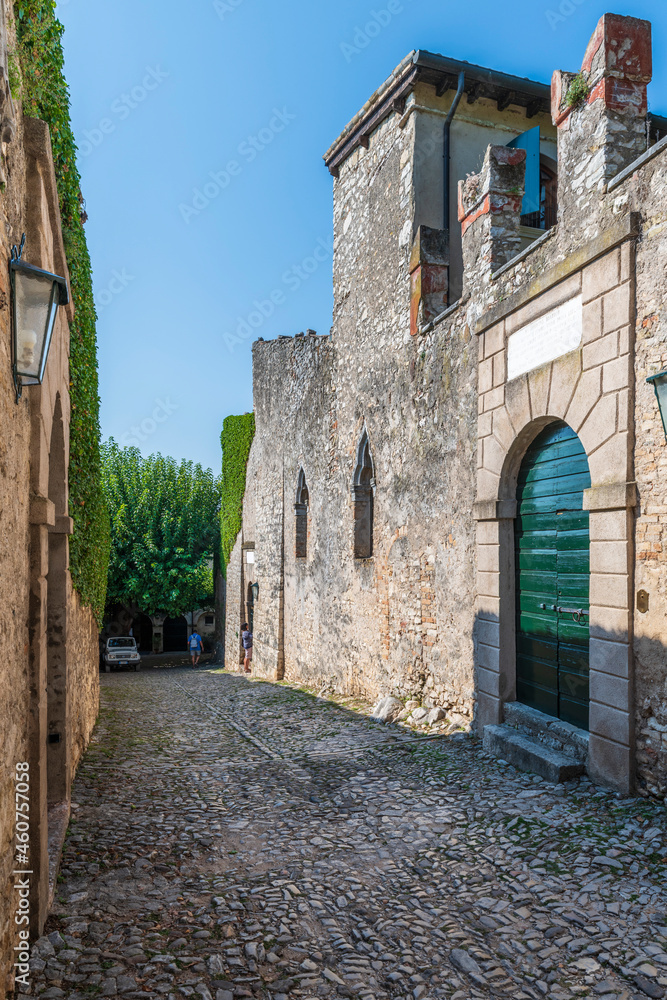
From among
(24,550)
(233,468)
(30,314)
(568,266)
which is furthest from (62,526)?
(233,468)

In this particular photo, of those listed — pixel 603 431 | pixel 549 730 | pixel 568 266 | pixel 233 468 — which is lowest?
pixel 549 730

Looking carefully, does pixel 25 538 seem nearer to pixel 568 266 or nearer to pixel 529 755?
pixel 529 755

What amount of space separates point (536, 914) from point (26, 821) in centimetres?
242

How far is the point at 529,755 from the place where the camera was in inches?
203

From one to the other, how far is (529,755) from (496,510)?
83.5 inches

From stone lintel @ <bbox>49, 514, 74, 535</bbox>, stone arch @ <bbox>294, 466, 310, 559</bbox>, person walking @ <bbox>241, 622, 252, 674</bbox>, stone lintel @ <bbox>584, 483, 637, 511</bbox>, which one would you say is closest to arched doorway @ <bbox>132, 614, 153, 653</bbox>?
person walking @ <bbox>241, 622, 252, 674</bbox>

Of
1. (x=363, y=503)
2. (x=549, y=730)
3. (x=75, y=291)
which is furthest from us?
(x=363, y=503)

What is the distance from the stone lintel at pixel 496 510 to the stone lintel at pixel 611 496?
1.31 meters

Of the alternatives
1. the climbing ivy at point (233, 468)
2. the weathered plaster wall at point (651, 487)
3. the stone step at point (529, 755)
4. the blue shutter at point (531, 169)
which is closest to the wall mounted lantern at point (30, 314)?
the weathered plaster wall at point (651, 487)

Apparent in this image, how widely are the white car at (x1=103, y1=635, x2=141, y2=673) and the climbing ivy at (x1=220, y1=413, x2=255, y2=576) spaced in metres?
4.59

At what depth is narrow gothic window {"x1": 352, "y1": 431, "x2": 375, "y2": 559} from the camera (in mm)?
9617

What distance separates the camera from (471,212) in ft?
22.1

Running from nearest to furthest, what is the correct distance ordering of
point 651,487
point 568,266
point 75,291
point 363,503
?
point 651,487 → point 568,266 → point 75,291 → point 363,503

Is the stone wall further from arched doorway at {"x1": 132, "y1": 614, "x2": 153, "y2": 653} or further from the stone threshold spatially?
arched doorway at {"x1": 132, "y1": 614, "x2": 153, "y2": 653}
